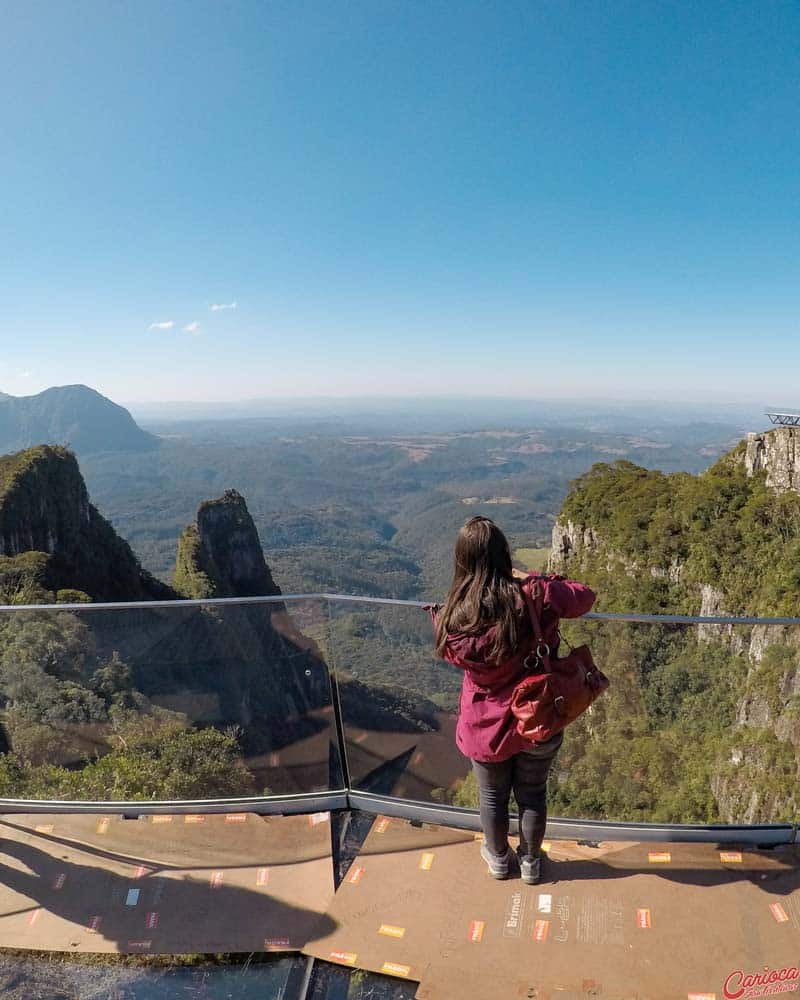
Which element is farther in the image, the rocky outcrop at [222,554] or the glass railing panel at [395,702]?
the rocky outcrop at [222,554]

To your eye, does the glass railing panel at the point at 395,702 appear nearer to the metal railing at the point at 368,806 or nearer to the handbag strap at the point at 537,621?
the metal railing at the point at 368,806

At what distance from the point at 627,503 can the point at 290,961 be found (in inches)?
1087

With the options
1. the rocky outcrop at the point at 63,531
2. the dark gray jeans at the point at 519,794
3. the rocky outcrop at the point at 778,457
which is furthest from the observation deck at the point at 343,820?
the rocky outcrop at the point at 63,531

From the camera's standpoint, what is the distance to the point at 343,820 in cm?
287

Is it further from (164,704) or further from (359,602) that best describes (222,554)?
(359,602)

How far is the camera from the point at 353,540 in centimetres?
12300

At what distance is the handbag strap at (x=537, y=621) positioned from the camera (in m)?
2.05

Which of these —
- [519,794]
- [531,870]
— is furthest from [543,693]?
[531,870]

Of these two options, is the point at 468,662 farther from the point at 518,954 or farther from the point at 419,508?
the point at 419,508

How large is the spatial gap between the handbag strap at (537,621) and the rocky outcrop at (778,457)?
2212 centimetres

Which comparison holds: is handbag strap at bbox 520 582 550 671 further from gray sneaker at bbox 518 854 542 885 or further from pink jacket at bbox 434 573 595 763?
gray sneaker at bbox 518 854 542 885

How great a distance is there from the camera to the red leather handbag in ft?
6.75

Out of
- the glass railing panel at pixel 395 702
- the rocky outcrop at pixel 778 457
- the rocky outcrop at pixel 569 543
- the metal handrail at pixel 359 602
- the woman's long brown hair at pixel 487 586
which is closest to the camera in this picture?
the woman's long brown hair at pixel 487 586

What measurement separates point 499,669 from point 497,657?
0.26 ft
